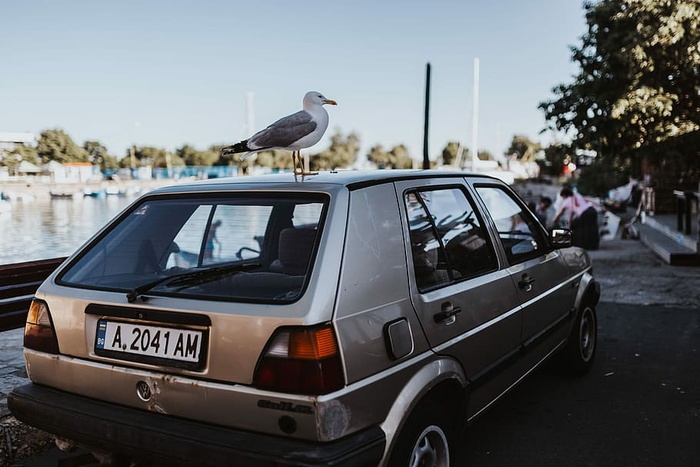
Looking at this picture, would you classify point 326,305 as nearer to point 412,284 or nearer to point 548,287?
point 412,284

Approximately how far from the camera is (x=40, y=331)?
256cm

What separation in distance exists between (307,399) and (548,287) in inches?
93.7

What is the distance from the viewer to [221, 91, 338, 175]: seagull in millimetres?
2980

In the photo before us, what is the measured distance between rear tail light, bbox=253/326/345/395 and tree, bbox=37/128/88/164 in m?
18.6

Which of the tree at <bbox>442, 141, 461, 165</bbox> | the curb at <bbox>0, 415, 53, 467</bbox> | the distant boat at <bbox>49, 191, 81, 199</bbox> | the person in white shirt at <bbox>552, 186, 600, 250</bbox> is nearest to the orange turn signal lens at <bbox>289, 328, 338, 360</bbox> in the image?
the curb at <bbox>0, 415, 53, 467</bbox>

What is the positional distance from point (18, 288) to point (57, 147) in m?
19.0

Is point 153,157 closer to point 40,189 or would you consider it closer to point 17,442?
point 40,189

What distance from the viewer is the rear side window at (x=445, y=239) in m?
2.64

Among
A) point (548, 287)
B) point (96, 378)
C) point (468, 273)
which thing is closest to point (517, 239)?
point (548, 287)

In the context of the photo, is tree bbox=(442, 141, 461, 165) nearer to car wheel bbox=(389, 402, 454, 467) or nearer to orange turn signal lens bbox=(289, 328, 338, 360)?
car wheel bbox=(389, 402, 454, 467)

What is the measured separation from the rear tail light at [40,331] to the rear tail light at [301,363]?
3.47 ft

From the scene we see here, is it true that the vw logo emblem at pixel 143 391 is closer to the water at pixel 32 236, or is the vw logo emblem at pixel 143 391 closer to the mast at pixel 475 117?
the water at pixel 32 236

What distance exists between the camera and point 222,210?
9.61 feet

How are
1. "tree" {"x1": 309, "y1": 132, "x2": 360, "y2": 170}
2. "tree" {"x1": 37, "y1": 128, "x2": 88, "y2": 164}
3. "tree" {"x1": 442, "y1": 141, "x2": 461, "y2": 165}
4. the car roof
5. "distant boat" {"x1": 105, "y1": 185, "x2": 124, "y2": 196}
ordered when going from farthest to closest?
"tree" {"x1": 442, "y1": 141, "x2": 461, "y2": 165}
"tree" {"x1": 309, "y1": 132, "x2": 360, "y2": 170}
"distant boat" {"x1": 105, "y1": 185, "x2": 124, "y2": 196}
"tree" {"x1": 37, "y1": 128, "x2": 88, "y2": 164}
the car roof
